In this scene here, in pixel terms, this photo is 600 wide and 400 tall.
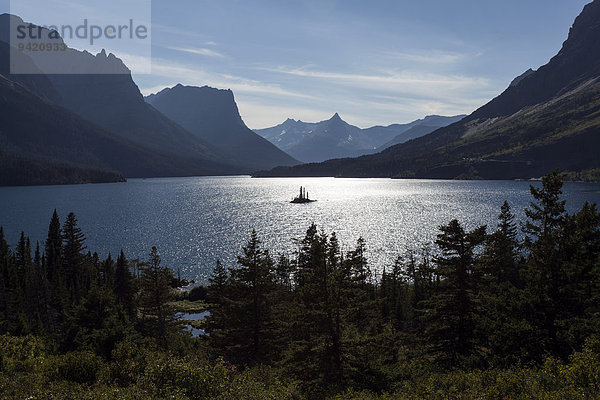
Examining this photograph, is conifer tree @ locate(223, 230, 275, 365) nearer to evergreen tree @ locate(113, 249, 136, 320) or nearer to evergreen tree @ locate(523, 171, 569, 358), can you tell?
evergreen tree @ locate(523, 171, 569, 358)

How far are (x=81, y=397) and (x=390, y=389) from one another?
848 inches

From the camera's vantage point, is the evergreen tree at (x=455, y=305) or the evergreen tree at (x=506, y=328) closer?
the evergreen tree at (x=506, y=328)

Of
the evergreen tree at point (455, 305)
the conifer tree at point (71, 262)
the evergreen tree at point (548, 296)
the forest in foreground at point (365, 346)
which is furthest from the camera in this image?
the conifer tree at point (71, 262)

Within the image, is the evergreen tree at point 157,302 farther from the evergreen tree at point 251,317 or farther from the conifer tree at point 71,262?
the conifer tree at point 71,262

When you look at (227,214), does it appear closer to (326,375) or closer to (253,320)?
(253,320)

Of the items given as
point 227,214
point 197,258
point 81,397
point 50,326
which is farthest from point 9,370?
point 227,214

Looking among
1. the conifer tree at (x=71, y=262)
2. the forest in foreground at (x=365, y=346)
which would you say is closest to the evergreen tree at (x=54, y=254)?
the conifer tree at (x=71, y=262)

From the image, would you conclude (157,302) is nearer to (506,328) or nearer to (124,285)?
(124,285)

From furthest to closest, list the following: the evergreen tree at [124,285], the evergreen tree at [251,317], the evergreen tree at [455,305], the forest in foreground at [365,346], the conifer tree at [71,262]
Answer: the conifer tree at [71,262], the evergreen tree at [124,285], the evergreen tree at [251,317], the evergreen tree at [455,305], the forest in foreground at [365,346]

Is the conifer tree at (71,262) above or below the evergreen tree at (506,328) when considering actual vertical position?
below

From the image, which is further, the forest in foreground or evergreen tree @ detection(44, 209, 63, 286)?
evergreen tree @ detection(44, 209, 63, 286)

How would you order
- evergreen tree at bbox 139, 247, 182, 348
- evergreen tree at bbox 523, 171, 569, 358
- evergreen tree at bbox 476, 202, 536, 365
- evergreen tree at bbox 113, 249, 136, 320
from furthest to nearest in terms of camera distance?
evergreen tree at bbox 113, 249, 136, 320, evergreen tree at bbox 139, 247, 182, 348, evergreen tree at bbox 523, 171, 569, 358, evergreen tree at bbox 476, 202, 536, 365

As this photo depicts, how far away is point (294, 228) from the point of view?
160 meters

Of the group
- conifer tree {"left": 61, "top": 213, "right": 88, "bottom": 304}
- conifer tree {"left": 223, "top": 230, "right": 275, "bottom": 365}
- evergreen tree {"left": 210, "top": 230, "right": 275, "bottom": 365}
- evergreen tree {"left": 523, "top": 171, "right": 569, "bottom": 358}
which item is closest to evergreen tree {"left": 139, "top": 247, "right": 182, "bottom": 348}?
evergreen tree {"left": 210, "top": 230, "right": 275, "bottom": 365}
